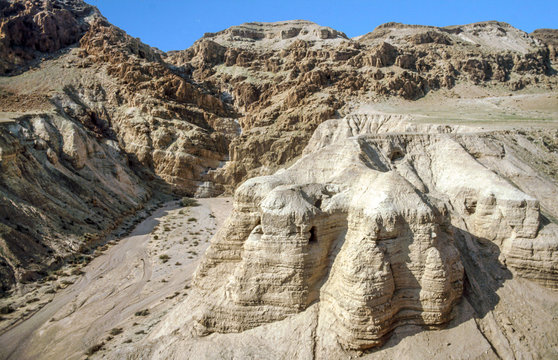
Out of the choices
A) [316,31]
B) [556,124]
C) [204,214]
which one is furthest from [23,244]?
[316,31]

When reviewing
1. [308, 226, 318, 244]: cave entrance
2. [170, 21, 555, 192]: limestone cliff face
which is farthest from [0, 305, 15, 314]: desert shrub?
[170, 21, 555, 192]: limestone cliff face

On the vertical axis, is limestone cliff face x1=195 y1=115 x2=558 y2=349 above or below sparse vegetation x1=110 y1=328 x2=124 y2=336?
above

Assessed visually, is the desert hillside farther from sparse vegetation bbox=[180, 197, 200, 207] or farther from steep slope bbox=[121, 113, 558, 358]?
sparse vegetation bbox=[180, 197, 200, 207]

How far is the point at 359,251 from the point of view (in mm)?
11172

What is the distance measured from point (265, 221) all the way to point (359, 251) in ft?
10.9

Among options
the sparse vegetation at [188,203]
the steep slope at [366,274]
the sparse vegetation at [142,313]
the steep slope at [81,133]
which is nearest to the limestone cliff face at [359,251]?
the steep slope at [366,274]

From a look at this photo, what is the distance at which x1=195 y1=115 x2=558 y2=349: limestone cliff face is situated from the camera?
36.3 feet

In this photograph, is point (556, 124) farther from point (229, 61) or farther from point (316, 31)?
point (316, 31)

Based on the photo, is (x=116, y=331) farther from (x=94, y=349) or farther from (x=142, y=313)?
(x=142, y=313)

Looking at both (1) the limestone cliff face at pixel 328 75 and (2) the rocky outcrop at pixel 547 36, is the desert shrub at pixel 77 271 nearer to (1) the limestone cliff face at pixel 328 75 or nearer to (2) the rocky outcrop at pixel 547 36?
(1) the limestone cliff face at pixel 328 75

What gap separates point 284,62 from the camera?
72000 millimetres

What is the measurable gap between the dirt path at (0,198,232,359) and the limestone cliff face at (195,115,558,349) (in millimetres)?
5965

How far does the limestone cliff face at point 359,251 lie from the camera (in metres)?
11.1

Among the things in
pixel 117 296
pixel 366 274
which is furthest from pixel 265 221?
pixel 117 296
